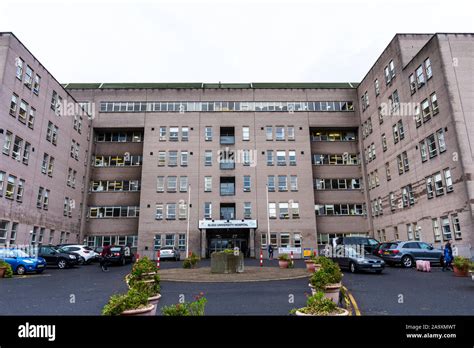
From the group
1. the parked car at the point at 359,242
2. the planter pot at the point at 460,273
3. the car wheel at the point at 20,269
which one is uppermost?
the parked car at the point at 359,242

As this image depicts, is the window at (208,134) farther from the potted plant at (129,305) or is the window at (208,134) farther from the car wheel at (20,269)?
the potted plant at (129,305)

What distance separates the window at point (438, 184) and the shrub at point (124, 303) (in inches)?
1104

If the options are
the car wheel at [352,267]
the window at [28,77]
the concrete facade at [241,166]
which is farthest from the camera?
the concrete facade at [241,166]

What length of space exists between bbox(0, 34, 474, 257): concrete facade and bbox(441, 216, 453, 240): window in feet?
11.5

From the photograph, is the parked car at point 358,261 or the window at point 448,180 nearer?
the parked car at point 358,261

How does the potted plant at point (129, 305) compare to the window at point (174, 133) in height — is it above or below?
below

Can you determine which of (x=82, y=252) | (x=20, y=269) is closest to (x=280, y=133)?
(x=82, y=252)

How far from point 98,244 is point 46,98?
18604mm

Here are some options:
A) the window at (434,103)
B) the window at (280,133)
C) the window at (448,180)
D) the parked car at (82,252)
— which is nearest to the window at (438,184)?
the window at (448,180)

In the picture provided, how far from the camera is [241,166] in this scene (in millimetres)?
41906

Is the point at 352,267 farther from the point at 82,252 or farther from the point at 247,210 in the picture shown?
the point at 82,252

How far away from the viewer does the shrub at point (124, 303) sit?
5286 millimetres
